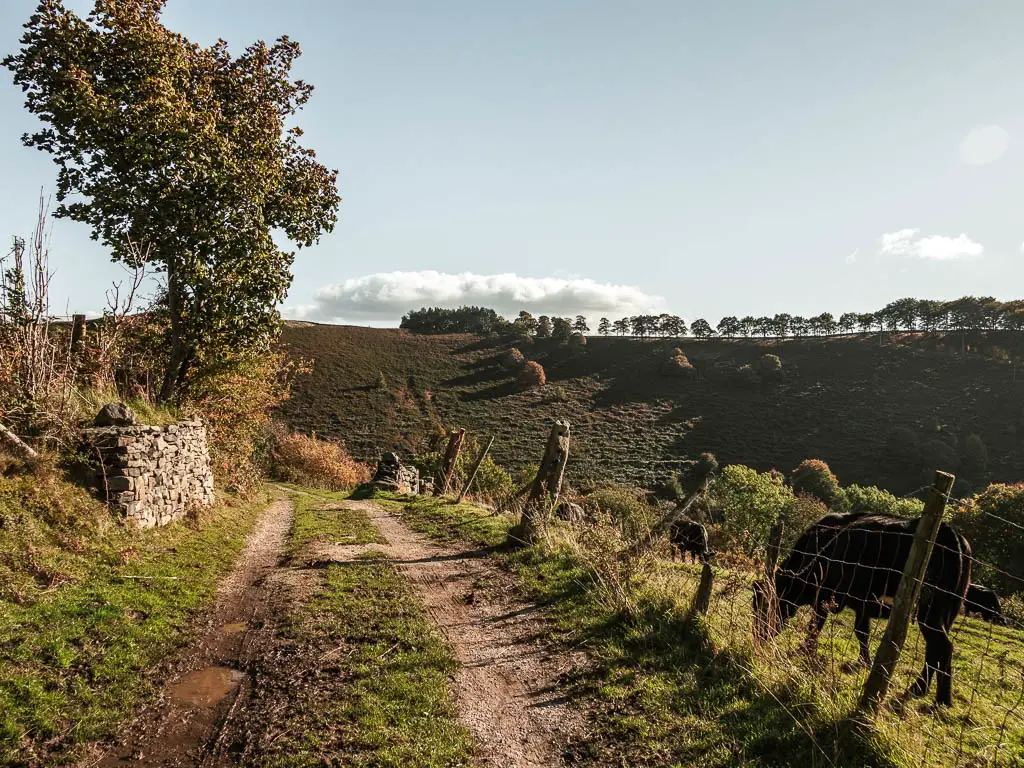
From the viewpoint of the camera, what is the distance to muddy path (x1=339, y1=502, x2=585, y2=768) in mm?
4676

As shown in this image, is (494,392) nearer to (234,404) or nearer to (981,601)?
(234,404)

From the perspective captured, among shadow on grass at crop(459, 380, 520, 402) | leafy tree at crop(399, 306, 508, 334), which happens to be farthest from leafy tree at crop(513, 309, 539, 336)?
shadow on grass at crop(459, 380, 520, 402)

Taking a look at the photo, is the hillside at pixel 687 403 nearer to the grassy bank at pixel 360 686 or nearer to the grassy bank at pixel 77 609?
the grassy bank at pixel 77 609

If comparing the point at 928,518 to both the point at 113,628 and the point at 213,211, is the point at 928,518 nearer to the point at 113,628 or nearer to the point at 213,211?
the point at 113,628

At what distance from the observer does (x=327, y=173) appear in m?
15.6

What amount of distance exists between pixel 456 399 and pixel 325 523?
53.1 meters

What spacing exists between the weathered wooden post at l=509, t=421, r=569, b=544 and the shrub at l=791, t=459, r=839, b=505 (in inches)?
1572

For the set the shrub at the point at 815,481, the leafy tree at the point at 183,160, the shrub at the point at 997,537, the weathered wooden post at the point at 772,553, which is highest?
the leafy tree at the point at 183,160

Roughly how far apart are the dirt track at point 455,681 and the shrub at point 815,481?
43194 millimetres

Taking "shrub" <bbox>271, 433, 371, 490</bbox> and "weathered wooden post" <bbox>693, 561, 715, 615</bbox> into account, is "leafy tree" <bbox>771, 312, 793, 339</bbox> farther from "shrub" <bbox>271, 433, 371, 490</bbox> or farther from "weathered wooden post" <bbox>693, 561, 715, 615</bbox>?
"weathered wooden post" <bbox>693, 561, 715, 615</bbox>

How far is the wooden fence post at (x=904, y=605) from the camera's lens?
4.24 meters

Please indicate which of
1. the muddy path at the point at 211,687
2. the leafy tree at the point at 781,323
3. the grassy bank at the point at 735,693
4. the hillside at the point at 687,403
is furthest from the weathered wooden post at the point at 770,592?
the leafy tree at the point at 781,323

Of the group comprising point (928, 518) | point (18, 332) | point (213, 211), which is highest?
point (213, 211)

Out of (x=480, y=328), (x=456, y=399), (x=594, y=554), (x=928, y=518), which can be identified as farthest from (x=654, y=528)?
(x=480, y=328)
